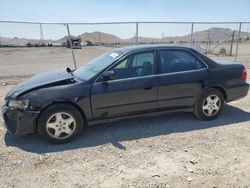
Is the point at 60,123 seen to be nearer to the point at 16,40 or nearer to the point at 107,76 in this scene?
the point at 107,76

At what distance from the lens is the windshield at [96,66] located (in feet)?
16.0

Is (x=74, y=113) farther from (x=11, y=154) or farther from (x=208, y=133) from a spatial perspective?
(x=208, y=133)

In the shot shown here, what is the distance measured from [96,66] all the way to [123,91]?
794 mm

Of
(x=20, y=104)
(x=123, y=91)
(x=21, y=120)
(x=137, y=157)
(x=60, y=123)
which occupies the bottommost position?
(x=137, y=157)

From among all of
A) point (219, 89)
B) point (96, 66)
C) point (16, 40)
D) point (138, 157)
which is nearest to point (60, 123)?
point (96, 66)

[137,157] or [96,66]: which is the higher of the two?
[96,66]

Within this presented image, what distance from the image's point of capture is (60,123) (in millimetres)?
4504

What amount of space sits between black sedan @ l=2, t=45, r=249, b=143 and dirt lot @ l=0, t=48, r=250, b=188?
0.32m

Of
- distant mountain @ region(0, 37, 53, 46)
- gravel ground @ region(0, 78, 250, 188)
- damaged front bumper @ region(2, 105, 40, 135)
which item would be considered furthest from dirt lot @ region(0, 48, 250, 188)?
distant mountain @ region(0, 37, 53, 46)

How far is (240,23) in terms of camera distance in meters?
13.8

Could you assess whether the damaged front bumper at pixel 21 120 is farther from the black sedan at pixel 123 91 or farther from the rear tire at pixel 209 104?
the rear tire at pixel 209 104

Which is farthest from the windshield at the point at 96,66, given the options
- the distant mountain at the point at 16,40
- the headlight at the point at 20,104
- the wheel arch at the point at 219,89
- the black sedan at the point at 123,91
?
the distant mountain at the point at 16,40

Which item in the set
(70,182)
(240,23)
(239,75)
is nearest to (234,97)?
(239,75)

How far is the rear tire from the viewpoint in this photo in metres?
5.46
